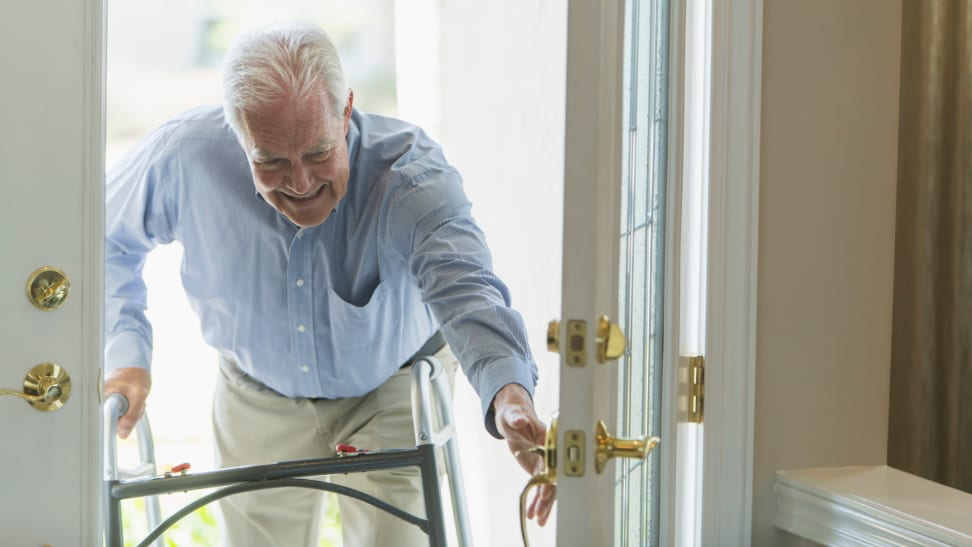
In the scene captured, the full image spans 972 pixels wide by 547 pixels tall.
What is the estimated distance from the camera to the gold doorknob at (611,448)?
3.24 feet

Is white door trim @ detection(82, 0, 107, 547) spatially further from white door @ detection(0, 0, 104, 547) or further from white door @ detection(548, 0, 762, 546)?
white door @ detection(548, 0, 762, 546)

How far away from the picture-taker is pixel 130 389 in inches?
81.4

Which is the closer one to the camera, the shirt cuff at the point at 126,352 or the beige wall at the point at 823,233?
the beige wall at the point at 823,233

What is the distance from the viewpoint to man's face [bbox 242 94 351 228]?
2207 mm

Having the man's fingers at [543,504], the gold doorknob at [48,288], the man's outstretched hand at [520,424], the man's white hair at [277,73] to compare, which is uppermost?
the man's white hair at [277,73]

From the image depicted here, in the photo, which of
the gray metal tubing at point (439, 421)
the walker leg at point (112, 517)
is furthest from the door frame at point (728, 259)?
the walker leg at point (112, 517)

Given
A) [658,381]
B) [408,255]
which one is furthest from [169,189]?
[658,381]

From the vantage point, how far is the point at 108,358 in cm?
212

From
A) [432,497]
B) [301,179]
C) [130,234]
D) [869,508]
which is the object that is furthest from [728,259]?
[130,234]

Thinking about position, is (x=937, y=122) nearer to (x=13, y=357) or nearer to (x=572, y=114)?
(x=572, y=114)

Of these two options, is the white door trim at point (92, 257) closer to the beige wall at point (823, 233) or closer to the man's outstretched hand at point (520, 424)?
the man's outstretched hand at point (520, 424)

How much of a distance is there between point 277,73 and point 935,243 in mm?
1368

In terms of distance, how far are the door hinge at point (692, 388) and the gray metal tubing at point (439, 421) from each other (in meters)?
0.66

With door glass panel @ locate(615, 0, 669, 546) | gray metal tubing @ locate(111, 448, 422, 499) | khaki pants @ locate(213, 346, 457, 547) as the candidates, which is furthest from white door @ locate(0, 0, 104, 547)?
khaki pants @ locate(213, 346, 457, 547)
